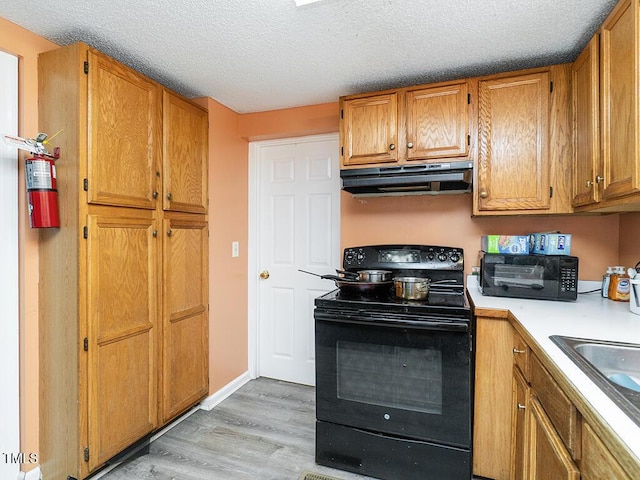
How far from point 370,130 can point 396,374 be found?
1.44 m

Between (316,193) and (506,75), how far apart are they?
1506mm

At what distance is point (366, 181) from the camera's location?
2125 millimetres

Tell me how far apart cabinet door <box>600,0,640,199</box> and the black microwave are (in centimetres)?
50

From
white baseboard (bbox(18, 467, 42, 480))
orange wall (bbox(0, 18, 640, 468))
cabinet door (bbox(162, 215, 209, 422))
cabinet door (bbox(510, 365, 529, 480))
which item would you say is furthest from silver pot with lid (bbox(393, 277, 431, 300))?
white baseboard (bbox(18, 467, 42, 480))

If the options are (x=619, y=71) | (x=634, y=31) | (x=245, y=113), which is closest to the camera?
(x=634, y=31)

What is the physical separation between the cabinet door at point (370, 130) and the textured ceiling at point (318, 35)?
0.17m

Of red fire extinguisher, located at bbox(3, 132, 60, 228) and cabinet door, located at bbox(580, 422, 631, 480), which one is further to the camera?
red fire extinguisher, located at bbox(3, 132, 60, 228)

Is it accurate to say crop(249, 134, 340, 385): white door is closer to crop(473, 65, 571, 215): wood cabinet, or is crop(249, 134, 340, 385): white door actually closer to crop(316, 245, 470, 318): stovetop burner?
crop(316, 245, 470, 318): stovetop burner

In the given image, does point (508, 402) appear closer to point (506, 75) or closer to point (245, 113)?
point (506, 75)

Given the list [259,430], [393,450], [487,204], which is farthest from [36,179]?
[487,204]

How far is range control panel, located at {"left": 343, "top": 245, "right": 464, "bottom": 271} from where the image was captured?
2299 mm

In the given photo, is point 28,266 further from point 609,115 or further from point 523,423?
point 609,115

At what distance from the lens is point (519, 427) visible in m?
1.55

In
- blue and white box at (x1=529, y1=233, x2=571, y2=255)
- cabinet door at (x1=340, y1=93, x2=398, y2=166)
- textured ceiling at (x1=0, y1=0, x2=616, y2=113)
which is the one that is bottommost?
blue and white box at (x1=529, y1=233, x2=571, y2=255)
